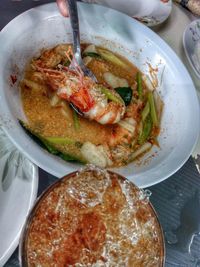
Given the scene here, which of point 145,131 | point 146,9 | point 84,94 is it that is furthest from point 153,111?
point 146,9

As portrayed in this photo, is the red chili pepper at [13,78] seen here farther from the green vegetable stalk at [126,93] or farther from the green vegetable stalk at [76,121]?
the green vegetable stalk at [126,93]

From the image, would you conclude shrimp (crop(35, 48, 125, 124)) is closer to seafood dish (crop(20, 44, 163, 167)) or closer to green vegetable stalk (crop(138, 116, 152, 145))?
seafood dish (crop(20, 44, 163, 167))

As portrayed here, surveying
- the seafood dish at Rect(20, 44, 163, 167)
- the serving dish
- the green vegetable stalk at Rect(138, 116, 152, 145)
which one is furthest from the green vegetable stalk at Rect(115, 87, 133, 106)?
the serving dish

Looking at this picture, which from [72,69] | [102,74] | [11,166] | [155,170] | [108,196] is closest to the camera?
[108,196]

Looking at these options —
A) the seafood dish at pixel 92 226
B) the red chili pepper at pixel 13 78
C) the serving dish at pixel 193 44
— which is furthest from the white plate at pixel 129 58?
the seafood dish at pixel 92 226

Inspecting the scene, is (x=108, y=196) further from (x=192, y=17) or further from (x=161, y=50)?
(x=192, y=17)

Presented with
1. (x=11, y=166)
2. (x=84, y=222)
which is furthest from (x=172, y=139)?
(x=84, y=222)
